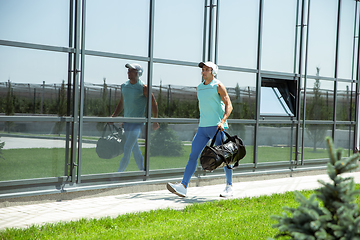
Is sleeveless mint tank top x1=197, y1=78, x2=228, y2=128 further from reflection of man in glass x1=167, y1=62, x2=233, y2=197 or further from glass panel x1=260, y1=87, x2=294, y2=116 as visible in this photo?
glass panel x1=260, y1=87, x2=294, y2=116

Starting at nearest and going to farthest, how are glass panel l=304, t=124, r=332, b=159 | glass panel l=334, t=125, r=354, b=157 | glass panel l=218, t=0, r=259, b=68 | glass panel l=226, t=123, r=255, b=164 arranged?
glass panel l=218, t=0, r=259, b=68, glass panel l=226, t=123, r=255, b=164, glass panel l=304, t=124, r=332, b=159, glass panel l=334, t=125, r=354, b=157

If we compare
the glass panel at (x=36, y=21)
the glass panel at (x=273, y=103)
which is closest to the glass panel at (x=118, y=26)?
the glass panel at (x=36, y=21)

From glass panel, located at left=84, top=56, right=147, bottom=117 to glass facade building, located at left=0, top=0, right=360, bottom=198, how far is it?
2 centimetres

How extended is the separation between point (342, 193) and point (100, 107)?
4734 millimetres

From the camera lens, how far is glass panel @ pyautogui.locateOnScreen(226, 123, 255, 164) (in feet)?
28.3

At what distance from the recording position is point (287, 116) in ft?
31.0

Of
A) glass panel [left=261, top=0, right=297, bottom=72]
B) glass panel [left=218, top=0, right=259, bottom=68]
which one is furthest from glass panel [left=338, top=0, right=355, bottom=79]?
glass panel [left=218, top=0, right=259, bottom=68]

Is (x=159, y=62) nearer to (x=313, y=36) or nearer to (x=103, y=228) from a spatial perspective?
(x=103, y=228)

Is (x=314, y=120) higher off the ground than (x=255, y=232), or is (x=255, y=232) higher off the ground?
(x=314, y=120)

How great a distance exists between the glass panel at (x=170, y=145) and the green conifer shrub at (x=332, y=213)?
490cm

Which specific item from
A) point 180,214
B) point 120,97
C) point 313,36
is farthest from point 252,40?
point 180,214

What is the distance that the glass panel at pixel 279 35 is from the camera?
352 inches

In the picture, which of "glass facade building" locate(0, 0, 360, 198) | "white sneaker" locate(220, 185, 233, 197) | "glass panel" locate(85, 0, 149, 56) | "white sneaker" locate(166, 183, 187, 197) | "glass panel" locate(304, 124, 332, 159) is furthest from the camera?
"glass panel" locate(304, 124, 332, 159)

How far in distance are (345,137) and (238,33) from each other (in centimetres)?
420
